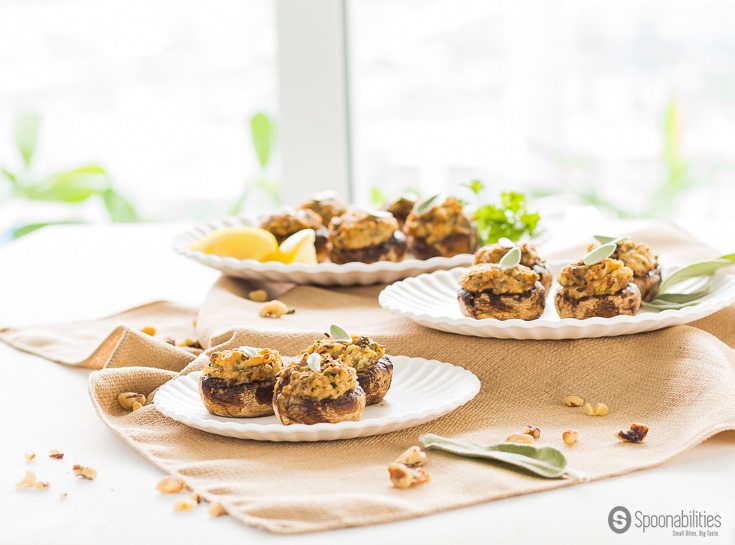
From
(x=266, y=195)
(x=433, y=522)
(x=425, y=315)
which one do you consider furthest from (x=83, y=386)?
(x=266, y=195)

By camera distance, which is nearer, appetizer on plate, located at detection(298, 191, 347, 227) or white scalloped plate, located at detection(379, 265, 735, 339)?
white scalloped plate, located at detection(379, 265, 735, 339)

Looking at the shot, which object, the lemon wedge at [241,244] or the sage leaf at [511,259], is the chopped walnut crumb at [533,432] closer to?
the sage leaf at [511,259]

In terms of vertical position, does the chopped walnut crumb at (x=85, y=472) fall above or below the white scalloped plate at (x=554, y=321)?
below

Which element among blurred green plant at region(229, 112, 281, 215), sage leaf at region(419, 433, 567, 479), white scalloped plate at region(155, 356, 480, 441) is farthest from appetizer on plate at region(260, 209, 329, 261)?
blurred green plant at region(229, 112, 281, 215)

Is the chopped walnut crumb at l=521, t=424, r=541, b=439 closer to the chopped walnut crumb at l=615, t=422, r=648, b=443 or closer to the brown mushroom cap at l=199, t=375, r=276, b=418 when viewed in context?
the chopped walnut crumb at l=615, t=422, r=648, b=443

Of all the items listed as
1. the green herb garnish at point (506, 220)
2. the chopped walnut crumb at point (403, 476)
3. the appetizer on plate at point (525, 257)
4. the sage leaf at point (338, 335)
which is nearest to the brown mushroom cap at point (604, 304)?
the appetizer on plate at point (525, 257)

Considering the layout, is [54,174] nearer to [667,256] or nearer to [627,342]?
[667,256]

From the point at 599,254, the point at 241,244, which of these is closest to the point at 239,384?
the point at 599,254
